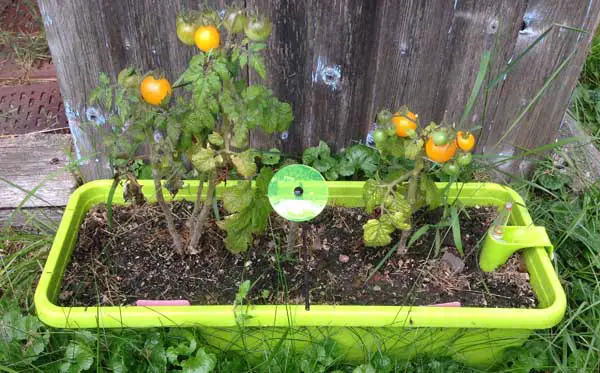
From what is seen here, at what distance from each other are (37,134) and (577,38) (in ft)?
6.43

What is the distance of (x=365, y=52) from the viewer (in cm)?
181

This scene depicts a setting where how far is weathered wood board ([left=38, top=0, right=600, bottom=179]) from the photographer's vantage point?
170 centimetres

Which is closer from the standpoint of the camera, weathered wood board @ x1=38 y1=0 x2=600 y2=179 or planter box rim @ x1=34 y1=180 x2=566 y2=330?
planter box rim @ x1=34 y1=180 x2=566 y2=330

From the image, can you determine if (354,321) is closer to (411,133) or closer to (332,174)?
(411,133)

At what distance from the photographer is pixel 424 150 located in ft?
4.44

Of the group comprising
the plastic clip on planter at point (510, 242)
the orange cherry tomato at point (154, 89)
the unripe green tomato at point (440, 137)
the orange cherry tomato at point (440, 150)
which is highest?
the orange cherry tomato at point (154, 89)

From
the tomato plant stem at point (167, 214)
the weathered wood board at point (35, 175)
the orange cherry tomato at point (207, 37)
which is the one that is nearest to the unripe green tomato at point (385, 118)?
the orange cherry tomato at point (207, 37)

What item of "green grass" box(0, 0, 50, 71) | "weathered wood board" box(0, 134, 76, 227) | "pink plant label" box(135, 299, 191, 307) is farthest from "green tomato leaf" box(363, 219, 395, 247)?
"green grass" box(0, 0, 50, 71)

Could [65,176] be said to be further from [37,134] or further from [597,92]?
[597,92]

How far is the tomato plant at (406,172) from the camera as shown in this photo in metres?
1.28

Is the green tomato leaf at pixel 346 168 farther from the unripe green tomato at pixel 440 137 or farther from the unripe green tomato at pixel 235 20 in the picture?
the unripe green tomato at pixel 235 20

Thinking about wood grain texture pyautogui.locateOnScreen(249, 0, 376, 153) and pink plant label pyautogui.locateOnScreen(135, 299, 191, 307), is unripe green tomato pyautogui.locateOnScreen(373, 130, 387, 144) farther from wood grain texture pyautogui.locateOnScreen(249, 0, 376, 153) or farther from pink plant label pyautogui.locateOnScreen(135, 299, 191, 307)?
pink plant label pyautogui.locateOnScreen(135, 299, 191, 307)

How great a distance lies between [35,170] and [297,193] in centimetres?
122

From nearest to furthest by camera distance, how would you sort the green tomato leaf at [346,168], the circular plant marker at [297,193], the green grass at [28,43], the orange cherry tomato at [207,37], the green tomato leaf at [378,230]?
the orange cherry tomato at [207,37] < the circular plant marker at [297,193] < the green tomato leaf at [378,230] < the green tomato leaf at [346,168] < the green grass at [28,43]
